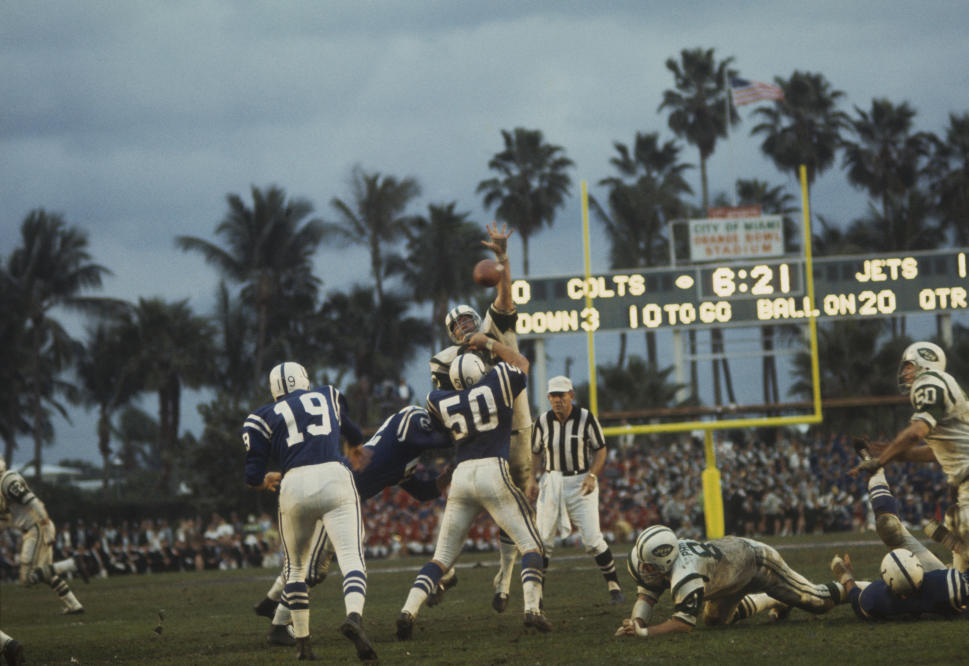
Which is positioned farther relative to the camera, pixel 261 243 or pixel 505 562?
pixel 261 243

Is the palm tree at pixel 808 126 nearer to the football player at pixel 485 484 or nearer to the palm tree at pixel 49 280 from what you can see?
the palm tree at pixel 49 280

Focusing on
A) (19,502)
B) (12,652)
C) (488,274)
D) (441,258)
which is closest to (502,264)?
(488,274)

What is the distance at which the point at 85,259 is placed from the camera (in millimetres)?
51969

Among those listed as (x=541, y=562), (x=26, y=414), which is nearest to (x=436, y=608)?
(x=541, y=562)

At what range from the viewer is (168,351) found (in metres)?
53.4

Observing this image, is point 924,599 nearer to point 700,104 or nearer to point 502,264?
point 502,264

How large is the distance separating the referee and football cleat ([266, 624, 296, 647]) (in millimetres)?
3550

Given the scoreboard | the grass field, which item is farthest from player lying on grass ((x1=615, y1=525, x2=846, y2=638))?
the scoreboard

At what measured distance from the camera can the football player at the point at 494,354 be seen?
9.45 m

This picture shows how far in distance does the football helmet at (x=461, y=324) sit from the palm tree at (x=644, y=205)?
46808mm

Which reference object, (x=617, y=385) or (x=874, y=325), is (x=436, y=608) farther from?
(x=874, y=325)

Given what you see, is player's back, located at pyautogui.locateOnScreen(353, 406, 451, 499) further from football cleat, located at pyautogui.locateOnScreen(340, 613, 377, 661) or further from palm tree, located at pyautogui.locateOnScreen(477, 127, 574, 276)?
palm tree, located at pyautogui.locateOnScreen(477, 127, 574, 276)

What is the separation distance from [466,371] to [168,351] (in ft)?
154

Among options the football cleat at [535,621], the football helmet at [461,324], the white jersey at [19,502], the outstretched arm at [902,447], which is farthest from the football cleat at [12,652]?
the white jersey at [19,502]
